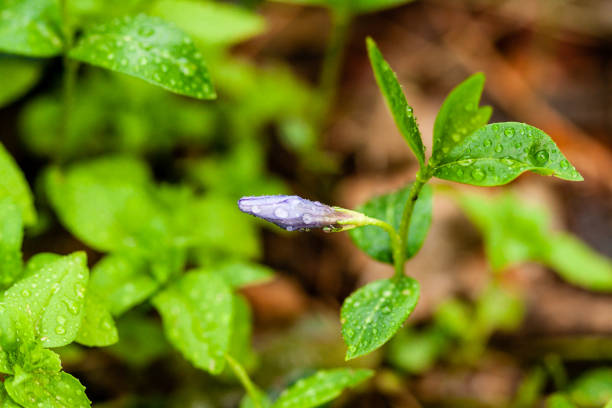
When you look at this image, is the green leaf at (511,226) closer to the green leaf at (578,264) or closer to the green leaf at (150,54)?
the green leaf at (578,264)

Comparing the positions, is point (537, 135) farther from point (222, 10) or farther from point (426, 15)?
point (426, 15)

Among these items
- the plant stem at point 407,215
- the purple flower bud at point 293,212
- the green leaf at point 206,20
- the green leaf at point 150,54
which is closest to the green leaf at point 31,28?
the green leaf at point 150,54

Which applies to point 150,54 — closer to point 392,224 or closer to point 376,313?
point 392,224

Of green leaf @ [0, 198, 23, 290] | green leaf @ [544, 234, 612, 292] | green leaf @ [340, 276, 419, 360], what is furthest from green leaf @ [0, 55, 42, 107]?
green leaf @ [544, 234, 612, 292]

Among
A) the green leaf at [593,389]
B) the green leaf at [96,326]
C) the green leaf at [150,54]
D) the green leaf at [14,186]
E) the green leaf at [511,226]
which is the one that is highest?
the green leaf at [150,54]

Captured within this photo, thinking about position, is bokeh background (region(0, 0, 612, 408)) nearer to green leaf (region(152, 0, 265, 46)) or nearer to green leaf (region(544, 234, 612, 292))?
green leaf (region(152, 0, 265, 46))

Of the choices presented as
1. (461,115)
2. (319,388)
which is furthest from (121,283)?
(461,115)
